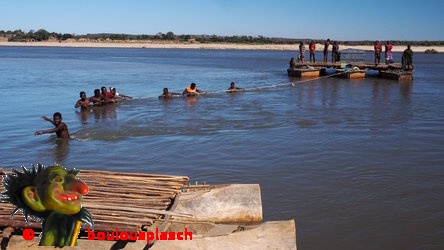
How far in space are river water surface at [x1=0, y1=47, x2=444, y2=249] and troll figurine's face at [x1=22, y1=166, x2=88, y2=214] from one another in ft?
9.95

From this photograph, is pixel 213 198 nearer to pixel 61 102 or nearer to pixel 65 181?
pixel 65 181

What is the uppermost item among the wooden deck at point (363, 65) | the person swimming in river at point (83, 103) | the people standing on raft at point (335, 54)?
the people standing on raft at point (335, 54)

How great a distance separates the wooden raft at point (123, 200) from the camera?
4.19 m

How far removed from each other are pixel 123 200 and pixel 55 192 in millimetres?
1881

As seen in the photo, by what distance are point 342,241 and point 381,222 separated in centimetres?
77

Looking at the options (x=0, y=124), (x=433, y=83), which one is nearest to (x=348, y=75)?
(x=433, y=83)

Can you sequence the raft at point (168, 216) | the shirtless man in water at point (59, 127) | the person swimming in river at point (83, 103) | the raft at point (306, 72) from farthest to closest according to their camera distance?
the raft at point (306, 72) < the person swimming in river at point (83, 103) < the shirtless man in water at point (59, 127) < the raft at point (168, 216)

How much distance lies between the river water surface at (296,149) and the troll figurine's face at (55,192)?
3.03 m

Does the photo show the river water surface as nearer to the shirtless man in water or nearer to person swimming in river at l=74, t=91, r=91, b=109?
the shirtless man in water

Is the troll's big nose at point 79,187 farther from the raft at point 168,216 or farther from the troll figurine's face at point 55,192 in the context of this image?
the raft at point 168,216

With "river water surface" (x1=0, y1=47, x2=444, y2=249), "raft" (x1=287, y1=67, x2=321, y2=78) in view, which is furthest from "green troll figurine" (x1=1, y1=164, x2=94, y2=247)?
"raft" (x1=287, y1=67, x2=321, y2=78)

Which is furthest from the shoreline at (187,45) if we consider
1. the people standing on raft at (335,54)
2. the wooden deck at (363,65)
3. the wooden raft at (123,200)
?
the wooden raft at (123,200)

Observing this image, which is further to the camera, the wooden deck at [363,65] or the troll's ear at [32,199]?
the wooden deck at [363,65]

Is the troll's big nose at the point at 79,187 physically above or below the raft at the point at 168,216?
above
